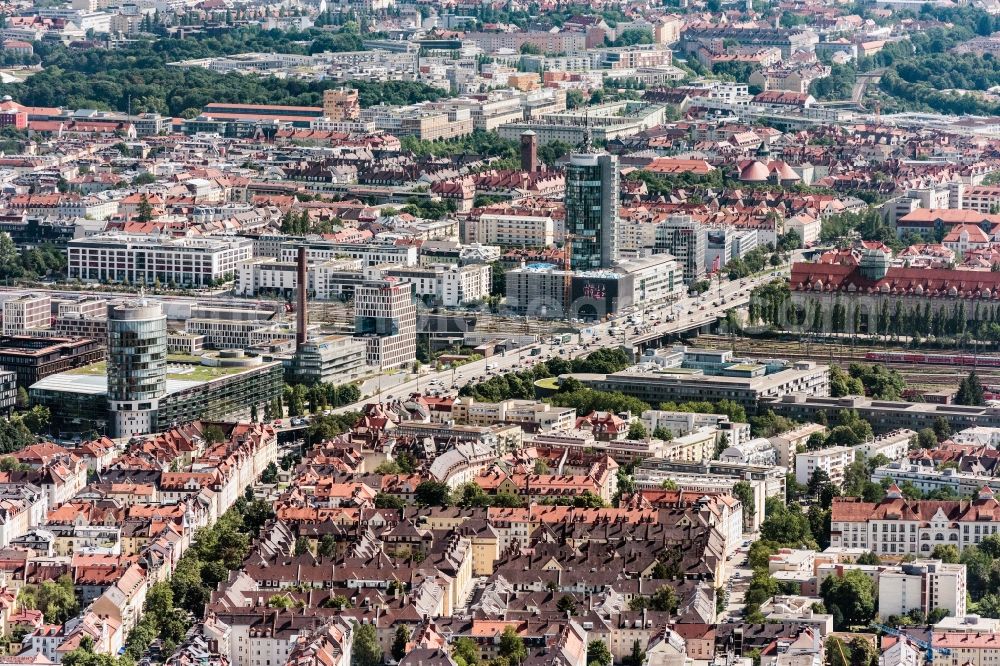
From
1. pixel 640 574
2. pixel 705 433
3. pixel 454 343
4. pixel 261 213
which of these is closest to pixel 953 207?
pixel 261 213

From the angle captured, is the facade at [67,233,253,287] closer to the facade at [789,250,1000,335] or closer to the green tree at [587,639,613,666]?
the facade at [789,250,1000,335]

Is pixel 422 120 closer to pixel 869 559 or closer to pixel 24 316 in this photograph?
pixel 24 316

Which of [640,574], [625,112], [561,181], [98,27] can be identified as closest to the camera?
[640,574]

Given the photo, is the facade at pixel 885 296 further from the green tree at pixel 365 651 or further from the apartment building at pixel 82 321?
the green tree at pixel 365 651

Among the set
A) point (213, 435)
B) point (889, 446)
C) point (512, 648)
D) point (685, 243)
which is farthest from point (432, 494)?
point (685, 243)

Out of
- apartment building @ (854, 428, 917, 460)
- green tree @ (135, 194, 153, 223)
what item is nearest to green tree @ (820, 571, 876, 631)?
apartment building @ (854, 428, 917, 460)

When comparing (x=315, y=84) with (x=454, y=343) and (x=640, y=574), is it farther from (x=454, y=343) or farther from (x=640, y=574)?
(x=640, y=574)
